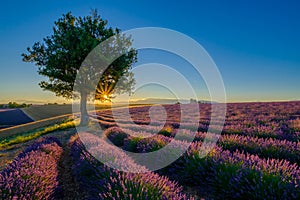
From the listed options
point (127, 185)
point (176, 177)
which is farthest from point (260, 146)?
point (127, 185)

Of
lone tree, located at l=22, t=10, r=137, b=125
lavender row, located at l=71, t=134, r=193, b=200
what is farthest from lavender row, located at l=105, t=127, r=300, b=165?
lone tree, located at l=22, t=10, r=137, b=125

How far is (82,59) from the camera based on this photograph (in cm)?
1446

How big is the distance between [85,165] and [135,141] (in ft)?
7.10

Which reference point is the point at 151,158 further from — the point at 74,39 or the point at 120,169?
the point at 74,39

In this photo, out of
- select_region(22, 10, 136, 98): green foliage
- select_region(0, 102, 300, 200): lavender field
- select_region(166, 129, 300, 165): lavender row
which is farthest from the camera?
select_region(22, 10, 136, 98): green foliage

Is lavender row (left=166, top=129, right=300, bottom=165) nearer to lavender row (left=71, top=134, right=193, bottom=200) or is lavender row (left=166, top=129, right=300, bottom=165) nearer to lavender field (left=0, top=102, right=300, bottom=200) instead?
lavender field (left=0, top=102, right=300, bottom=200)

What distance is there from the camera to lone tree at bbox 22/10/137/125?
1420cm

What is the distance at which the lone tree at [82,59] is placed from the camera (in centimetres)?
1420

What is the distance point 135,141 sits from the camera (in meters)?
6.20

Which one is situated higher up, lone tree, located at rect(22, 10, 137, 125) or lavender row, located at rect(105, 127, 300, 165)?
lone tree, located at rect(22, 10, 137, 125)

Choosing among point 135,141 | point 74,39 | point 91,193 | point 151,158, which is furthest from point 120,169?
point 74,39

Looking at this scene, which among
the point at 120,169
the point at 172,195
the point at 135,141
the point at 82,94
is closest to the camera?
the point at 172,195

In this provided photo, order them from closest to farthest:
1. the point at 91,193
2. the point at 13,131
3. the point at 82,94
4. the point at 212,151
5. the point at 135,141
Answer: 1. the point at 91,193
2. the point at 212,151
3. the point at 135,141
4. the point at 82,94
5. the point at 13,131

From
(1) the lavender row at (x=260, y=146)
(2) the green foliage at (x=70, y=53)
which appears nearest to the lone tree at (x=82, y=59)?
(2) the green foliage at (x=70, y=53)
